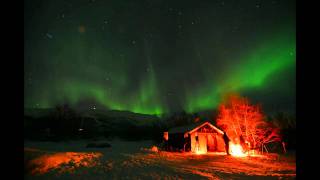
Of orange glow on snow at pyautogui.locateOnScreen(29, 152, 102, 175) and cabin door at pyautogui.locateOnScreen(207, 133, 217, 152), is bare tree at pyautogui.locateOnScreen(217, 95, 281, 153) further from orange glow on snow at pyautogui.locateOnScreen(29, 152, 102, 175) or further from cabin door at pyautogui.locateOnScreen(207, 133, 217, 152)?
orange glow on snow at pyautogui.locateOnScreen(29, 152, 102, 175)

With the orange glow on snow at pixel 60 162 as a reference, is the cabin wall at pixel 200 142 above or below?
below

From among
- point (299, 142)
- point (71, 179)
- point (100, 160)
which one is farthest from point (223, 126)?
point (299, 142)

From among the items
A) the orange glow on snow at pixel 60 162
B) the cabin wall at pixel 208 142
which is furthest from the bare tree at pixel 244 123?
the orange glow on snow at pixel 60 162

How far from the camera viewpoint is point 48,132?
5909 cm

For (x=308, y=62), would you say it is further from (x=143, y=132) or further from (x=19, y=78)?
(x=143, y=132)

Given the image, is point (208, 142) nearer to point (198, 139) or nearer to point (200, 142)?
point (200, 142)

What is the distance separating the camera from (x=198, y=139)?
34.8m

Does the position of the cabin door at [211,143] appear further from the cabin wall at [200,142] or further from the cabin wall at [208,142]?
the cabin wall at [200,142]

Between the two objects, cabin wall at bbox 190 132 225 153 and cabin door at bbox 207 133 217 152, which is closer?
cabin wall at bbox 190 132 225 153

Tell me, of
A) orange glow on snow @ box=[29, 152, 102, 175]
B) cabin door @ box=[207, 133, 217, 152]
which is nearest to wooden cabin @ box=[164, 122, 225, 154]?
cabin door @ box=[207, 133, 217, 152]

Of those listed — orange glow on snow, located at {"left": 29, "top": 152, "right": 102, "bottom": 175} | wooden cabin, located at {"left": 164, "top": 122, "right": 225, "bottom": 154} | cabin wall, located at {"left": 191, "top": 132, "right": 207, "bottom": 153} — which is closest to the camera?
orange glow on snow, located at {"left": 29, "top": 152, "right": 102, "bottom": 175}

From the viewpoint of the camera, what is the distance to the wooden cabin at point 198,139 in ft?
113

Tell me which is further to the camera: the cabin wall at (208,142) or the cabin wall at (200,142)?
the cabin wall at (208,142)

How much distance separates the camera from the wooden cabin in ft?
113
